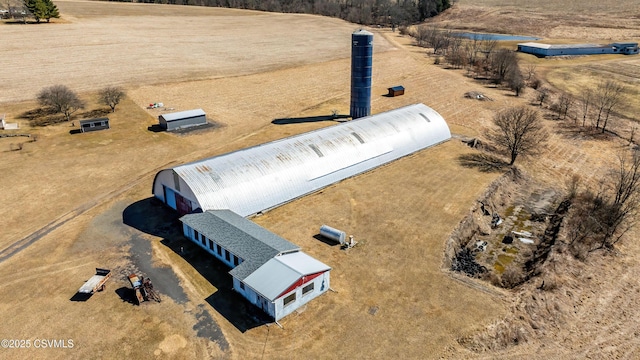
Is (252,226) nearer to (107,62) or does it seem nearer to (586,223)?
(586,223)

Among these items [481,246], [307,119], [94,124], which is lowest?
[481,246]

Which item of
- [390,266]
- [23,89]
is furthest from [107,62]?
[390,266]

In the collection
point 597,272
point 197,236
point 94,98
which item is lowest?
point 597,272

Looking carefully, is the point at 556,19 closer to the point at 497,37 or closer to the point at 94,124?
the point at 497,37

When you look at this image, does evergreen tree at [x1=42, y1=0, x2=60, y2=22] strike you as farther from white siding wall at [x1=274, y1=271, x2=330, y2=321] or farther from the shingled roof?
white siding wall at [x1=274, y1=271, x2=330, y2=321]

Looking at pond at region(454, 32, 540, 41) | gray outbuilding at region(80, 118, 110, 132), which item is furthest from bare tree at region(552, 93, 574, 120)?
pond at region(454, 32, 540, 41)

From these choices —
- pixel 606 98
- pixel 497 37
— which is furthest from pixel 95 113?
pixel 497 37
